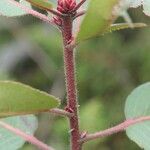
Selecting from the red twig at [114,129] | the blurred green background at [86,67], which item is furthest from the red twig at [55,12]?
the blurred green background at [86,67]

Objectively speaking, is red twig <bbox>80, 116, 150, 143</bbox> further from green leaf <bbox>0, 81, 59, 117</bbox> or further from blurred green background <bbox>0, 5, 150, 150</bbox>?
blurred green background <bbox>0, 5, 150, 150</bbox>

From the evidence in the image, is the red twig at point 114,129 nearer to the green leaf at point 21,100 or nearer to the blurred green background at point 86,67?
the green leaf at point 21,100

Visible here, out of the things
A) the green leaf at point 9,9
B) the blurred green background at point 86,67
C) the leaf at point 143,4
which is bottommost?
the blurred green background at point 86,67

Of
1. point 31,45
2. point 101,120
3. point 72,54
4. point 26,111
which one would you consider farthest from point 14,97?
point 31,45

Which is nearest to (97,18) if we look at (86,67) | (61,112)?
(61,112)

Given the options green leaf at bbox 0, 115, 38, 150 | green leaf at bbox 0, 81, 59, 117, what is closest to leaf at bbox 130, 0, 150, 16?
green leaf at bbox 0, 81, 59, 117

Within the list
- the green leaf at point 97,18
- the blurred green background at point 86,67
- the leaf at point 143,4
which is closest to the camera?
the green leaf at point 97,18
